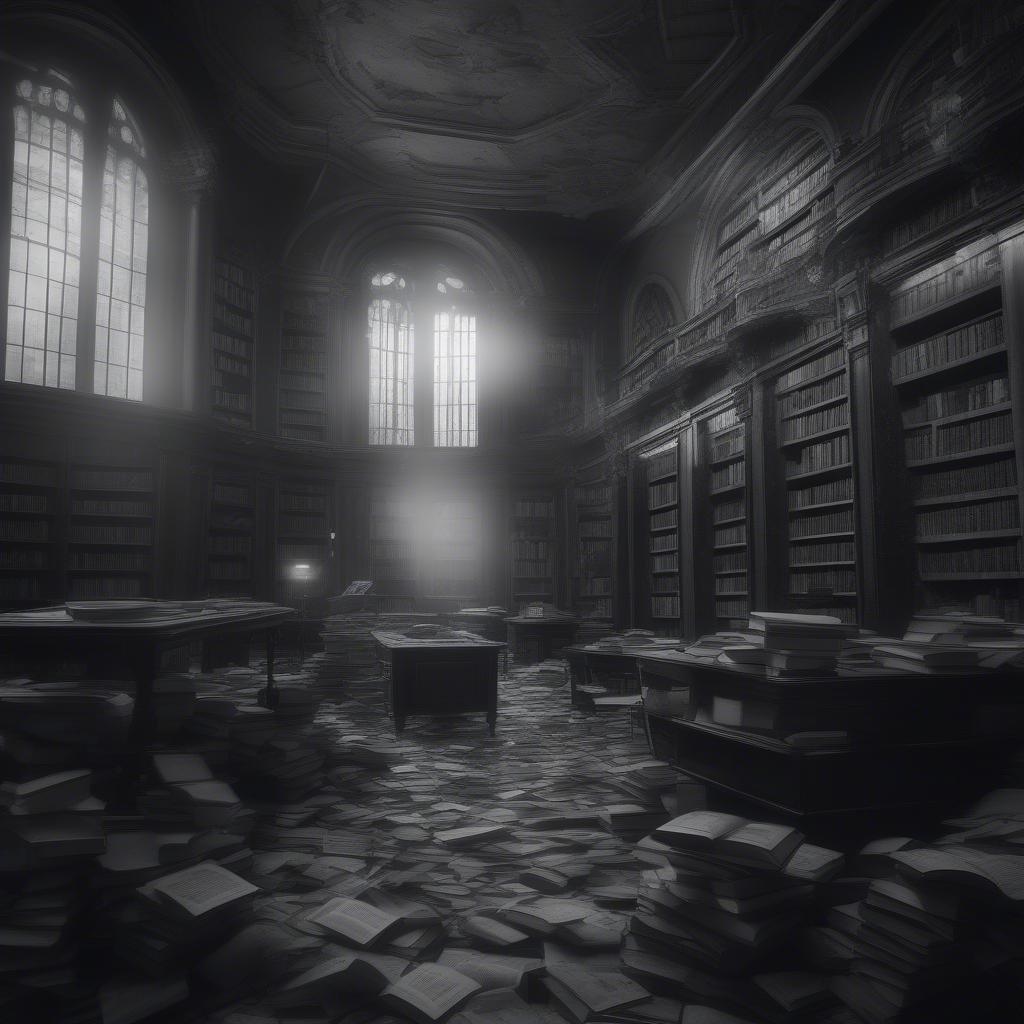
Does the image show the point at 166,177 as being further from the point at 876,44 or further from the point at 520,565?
the point at 876,44

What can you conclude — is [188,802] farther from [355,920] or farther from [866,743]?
[866,743]

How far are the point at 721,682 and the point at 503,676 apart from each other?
6.82 m

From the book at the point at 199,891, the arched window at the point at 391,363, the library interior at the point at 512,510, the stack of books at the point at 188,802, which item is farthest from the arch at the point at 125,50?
the book at the point at 199,891

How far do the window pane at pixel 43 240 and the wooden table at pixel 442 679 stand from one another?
7.25 metres

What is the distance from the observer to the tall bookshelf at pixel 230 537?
11953 mm

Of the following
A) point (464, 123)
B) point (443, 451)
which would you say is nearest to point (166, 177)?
point (464, 123)

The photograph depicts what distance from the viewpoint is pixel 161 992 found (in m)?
2.16

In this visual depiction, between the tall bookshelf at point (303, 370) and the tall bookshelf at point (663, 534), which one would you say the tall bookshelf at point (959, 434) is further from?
the tall bookshelf at point (303, 370)

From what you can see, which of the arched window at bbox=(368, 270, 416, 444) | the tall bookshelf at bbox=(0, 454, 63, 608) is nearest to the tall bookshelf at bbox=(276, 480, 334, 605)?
the arched window at bbox=(368, 270, 416, 444)

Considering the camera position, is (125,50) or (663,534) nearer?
(125,50)

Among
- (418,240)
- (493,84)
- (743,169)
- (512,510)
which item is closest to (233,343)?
(418,240)

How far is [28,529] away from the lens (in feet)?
31.9

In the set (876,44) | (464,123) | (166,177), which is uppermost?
(464,123)

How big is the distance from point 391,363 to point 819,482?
9262mm
